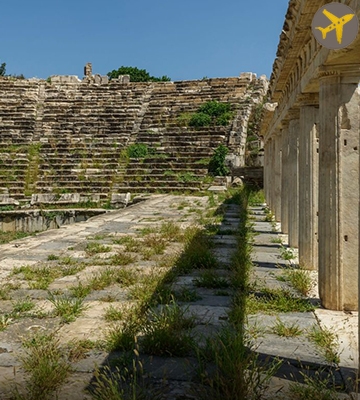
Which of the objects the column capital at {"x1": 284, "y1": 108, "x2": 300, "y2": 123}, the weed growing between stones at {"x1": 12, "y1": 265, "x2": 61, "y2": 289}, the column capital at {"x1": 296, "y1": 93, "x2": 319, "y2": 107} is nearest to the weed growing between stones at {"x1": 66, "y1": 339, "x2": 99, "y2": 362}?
the weed growing between stones at {"x1": 12, "y1": 265, "x2": 61, "y2": 289}

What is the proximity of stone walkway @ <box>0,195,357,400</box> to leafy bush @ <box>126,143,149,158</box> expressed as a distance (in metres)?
12.5

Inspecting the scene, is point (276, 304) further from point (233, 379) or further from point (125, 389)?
point (125, 389)

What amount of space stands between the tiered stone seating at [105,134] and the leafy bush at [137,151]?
32 cm

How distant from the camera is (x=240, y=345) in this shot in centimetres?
290

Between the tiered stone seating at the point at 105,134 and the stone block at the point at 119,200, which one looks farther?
the tiered stone seating at the point at 105,134

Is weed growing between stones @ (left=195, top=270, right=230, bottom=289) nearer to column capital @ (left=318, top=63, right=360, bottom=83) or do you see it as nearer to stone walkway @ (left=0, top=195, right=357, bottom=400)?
stone walkway @ (left=0, top=195, right=357, bottom=400)

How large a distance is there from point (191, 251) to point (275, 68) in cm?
378

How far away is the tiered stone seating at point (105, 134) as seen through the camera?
19906mm

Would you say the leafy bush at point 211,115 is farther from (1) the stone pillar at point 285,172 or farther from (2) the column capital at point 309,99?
(2) the column capital at point 309,99

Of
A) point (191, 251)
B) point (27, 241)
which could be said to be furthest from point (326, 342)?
point (27, 241)

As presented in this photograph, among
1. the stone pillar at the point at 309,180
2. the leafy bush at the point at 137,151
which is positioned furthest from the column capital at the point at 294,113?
the leafy bush at the point at 137,151

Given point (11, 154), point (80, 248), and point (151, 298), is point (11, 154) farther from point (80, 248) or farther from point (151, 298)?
point (151, 298)

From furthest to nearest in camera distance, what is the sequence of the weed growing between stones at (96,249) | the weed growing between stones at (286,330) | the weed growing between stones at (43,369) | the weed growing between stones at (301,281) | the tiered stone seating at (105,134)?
1. the tiered stone seating at (105,134)
2. the weed growing between stones at (96,249)
3. the weed growing between stones at (301,281)
4. the weed growing between stones at (286,330)
5. the weed growing between stones at (43,369)

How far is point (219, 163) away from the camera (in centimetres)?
2053
